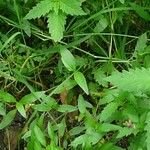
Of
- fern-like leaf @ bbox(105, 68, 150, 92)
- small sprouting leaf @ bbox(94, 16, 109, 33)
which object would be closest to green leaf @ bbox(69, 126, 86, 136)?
fern-like leaf @ bbox(105, 68, 150, 92)

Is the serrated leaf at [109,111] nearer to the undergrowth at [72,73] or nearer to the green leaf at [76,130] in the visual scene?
the undergrowth at [72,73]

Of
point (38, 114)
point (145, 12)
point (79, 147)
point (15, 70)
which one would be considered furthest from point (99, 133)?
point (145, 12)

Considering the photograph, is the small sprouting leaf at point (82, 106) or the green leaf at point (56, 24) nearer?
the green leaf at point (56, 24)

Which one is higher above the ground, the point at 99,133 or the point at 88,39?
the point at 88,39

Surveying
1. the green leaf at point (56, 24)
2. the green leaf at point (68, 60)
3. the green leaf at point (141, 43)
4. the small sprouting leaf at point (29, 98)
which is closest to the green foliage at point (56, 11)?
the green leaf at point (56, 24)

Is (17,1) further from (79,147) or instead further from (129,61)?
(79,147)

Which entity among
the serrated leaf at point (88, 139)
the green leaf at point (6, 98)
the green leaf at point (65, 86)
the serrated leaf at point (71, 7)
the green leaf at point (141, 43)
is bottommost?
the serrated leaf at point (88, 139)
